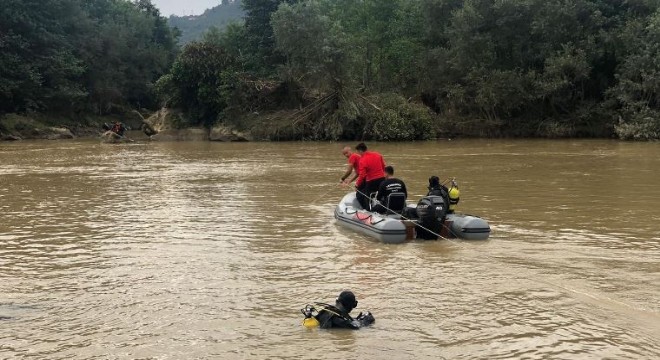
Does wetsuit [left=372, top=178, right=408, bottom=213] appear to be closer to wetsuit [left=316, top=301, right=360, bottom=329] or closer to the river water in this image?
the river water

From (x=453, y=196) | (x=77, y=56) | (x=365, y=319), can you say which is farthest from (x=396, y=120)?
(x=365, y=319)

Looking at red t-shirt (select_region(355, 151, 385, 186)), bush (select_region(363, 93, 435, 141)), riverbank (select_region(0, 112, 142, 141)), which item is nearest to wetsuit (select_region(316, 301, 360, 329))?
red t-shirt (select_region(355, 151, 385, 186))

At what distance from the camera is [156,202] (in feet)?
46.0

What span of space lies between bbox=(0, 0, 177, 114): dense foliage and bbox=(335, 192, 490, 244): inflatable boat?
38.0 metres

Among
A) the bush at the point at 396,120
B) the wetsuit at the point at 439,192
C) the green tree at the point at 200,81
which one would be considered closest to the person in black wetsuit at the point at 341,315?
the wetsuit at the point at 439,192

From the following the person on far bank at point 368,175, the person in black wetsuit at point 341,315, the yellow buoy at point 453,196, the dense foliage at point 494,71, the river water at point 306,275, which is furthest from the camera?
the dense foliage at point 494,71

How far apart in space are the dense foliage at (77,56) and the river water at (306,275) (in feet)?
98.3

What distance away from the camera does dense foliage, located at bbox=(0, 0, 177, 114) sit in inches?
1674

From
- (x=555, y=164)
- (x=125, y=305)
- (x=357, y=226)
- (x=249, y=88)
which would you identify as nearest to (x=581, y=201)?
(x=357, y=226)

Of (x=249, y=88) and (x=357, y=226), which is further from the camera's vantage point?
(x=249, y=88)

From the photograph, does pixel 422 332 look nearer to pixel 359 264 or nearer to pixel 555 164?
pixel 359 264

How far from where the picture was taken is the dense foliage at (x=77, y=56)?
42516 millimetres

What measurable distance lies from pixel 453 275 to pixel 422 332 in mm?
2084

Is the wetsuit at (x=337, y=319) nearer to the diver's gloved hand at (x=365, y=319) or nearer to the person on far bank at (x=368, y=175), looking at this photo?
the diver's gloved hand at (x=365, y=319)
